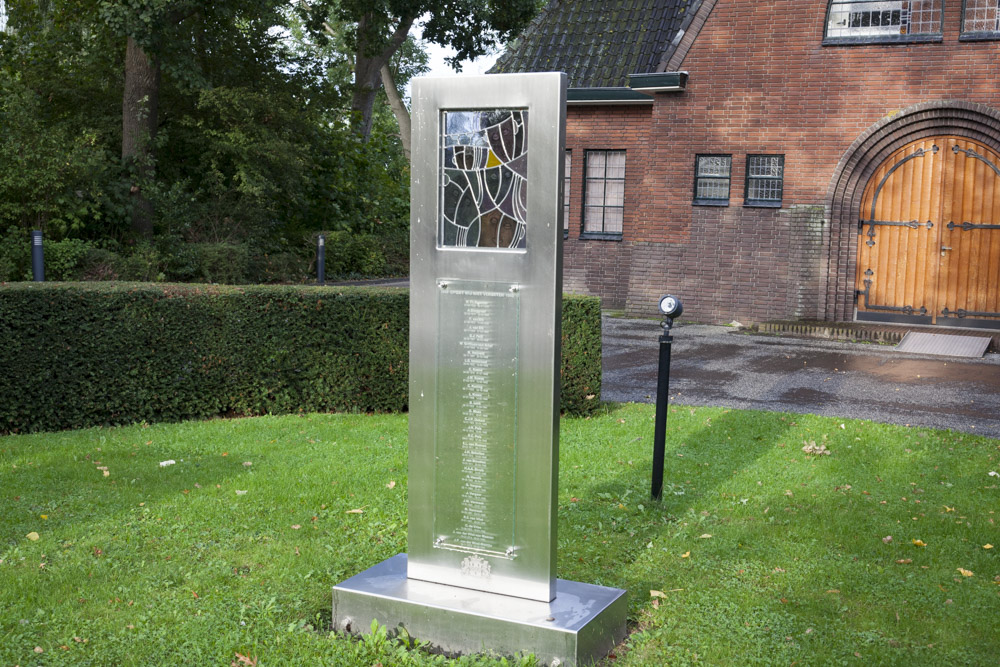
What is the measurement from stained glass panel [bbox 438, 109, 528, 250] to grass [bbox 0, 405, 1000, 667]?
1919 mm

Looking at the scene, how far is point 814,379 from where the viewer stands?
1233 centimetres

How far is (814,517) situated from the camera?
21.3ft

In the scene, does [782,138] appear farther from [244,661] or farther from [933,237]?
[244,661]

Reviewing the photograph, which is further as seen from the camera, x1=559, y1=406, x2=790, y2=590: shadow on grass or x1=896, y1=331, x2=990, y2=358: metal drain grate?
x1=896, y1=331, x2=990, y2=358: metal drain grate

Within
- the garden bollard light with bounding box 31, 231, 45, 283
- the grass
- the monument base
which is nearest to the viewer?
the monument base

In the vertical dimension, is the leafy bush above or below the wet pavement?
above

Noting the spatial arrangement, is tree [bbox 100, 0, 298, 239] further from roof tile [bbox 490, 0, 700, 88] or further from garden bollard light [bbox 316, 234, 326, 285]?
roof tile [bbox 490, 0, 700, 88]

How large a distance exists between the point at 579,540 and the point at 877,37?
1413cm

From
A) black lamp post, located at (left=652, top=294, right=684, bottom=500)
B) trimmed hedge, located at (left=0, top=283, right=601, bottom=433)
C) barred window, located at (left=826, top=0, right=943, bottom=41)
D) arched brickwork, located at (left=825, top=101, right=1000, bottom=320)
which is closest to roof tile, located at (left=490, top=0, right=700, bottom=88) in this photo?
barred window, located at (left=826, top=0, right=943, bottom=41)

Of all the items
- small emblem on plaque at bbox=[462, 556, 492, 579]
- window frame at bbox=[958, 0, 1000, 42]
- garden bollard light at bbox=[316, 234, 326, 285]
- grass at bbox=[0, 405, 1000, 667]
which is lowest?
grass at bbox=[0, 405, 1000, 667]

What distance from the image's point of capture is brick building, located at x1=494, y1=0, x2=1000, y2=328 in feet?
55.0

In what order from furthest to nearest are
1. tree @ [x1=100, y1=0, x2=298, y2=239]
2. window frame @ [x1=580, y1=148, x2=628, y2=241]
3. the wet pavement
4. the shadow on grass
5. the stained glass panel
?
window frame @ [x1=580, y1=148, x2=628, y2=241] < tree @ [x1=100, y1=0, x2=298, y2=239] < the wet pavement < the shadow on grass < the stained glass panel

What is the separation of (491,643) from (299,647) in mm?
886

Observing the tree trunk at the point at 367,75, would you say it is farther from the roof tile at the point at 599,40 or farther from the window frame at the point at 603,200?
the window frame at the point at 603,200
